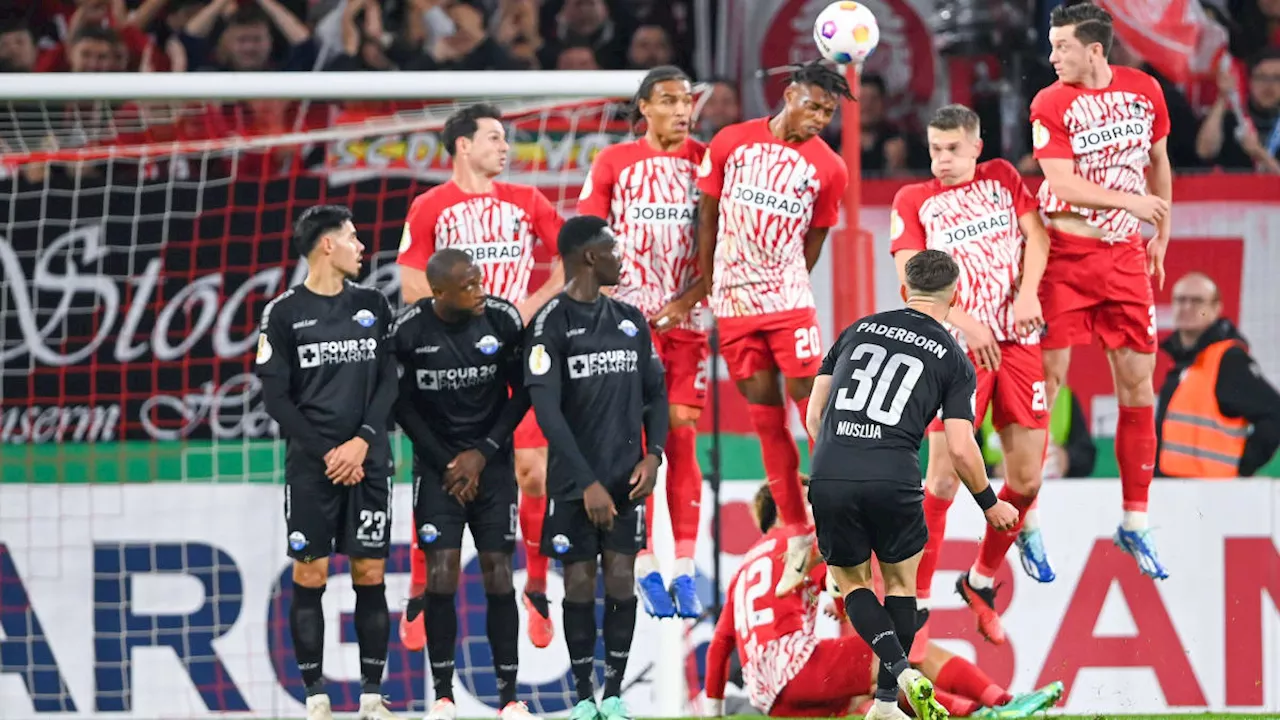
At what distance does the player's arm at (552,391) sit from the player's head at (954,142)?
2.11 meters

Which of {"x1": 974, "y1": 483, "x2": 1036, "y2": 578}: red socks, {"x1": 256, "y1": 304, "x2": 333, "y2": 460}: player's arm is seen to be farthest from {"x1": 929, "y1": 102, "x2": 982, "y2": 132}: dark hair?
{"x1": 256, "y1": 304, "x2": 333, "y2": 460}: player's arm

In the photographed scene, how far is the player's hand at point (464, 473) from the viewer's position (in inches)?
308

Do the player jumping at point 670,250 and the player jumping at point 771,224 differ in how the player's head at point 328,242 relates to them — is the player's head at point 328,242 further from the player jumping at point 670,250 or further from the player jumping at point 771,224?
the player jumping at point 771,224

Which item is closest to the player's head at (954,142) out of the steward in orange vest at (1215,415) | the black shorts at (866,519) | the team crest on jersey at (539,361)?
the black shorts at (866,519)

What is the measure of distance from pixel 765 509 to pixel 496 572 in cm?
242

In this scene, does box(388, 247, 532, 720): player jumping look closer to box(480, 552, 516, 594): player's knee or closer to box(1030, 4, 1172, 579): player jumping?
box(480, 552, 516, 594): player's knee

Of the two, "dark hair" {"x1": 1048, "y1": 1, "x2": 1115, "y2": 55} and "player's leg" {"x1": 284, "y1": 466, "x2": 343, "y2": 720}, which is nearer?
"player's leg" {"x1": 284, "y1": 466, "x2": 343, "y2": 720}

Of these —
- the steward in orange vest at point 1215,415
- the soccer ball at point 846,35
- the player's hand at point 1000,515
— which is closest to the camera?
the player's hand at point 1000,515

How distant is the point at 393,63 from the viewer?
13.3 meters

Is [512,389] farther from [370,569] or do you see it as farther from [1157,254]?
[1157,254]

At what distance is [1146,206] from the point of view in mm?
8461

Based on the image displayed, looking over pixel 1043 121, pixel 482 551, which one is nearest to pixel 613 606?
pixel 482 551

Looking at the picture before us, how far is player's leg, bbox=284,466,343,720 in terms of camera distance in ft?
25.7

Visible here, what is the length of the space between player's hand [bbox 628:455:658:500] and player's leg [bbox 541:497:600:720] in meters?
0.24
